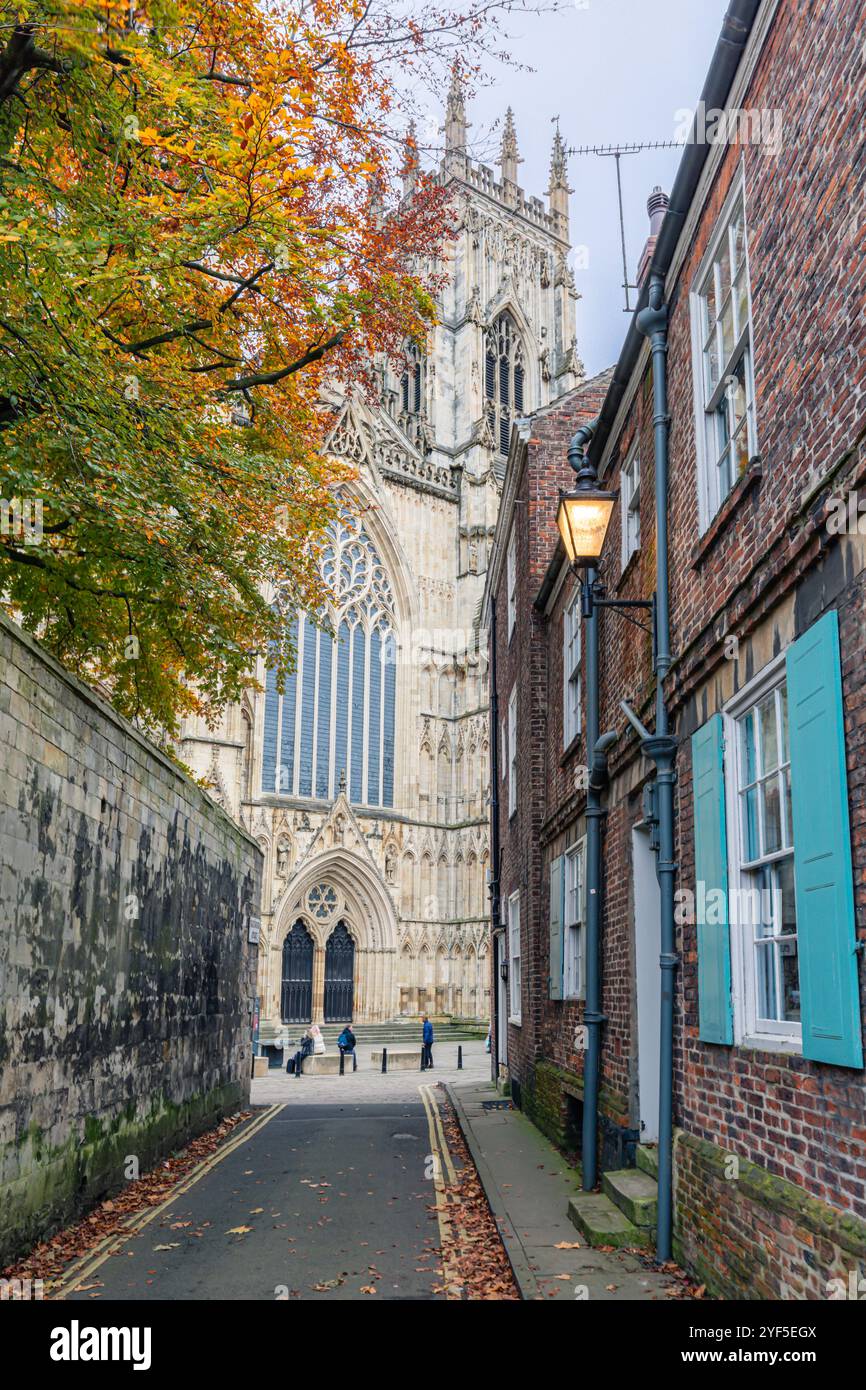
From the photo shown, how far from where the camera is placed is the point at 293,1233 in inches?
323

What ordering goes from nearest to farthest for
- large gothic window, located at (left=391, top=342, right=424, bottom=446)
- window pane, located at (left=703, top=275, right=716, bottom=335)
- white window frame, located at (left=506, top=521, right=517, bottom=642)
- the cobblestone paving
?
window pane, located at (left=703, top=275, right=716, bottom=335), white window frame, located at (left=506, top=521, right=517, bottom=642), the cobblestone paving, large gothic window, located at (left=391, top=342, right=424, bottom=446)

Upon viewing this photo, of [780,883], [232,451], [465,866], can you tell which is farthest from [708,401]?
[465,866]

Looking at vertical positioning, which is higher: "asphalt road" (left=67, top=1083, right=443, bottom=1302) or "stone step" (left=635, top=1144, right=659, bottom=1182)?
"stone step" (left=635, top=1144, right=659, bottom=1182)

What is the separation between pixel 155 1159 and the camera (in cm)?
1107

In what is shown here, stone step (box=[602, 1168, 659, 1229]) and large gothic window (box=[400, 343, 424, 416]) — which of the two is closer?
Result: stone step (box=[602, 1168, 659, 1229])

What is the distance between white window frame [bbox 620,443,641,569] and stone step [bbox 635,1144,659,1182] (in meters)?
4.65

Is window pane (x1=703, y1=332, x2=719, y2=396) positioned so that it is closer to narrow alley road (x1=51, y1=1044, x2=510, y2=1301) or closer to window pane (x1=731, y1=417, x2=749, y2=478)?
window pane (x1=731, y1=417, x2=749, y2=478)

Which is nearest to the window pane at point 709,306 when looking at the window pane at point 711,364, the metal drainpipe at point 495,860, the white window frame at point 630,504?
the window pane at point 711,364

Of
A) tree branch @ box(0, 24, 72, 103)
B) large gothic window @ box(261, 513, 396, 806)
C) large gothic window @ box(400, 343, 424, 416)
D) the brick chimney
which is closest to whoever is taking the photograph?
tree branch @ box(0, 24, 72, 103)

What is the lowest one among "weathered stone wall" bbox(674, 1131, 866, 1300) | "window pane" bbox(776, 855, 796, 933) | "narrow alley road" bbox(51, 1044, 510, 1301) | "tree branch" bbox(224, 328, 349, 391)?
"narrow alley road" bbox(51, 1044, 510, 1301)

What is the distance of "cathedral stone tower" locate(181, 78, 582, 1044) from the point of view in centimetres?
A: 3819

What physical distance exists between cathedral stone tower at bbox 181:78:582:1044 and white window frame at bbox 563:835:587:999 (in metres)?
24.4

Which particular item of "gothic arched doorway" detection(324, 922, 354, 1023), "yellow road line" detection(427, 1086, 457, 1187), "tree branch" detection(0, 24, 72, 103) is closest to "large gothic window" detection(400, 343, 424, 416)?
"gothic arched doorway" detection(324, 922, 354, 1023)
